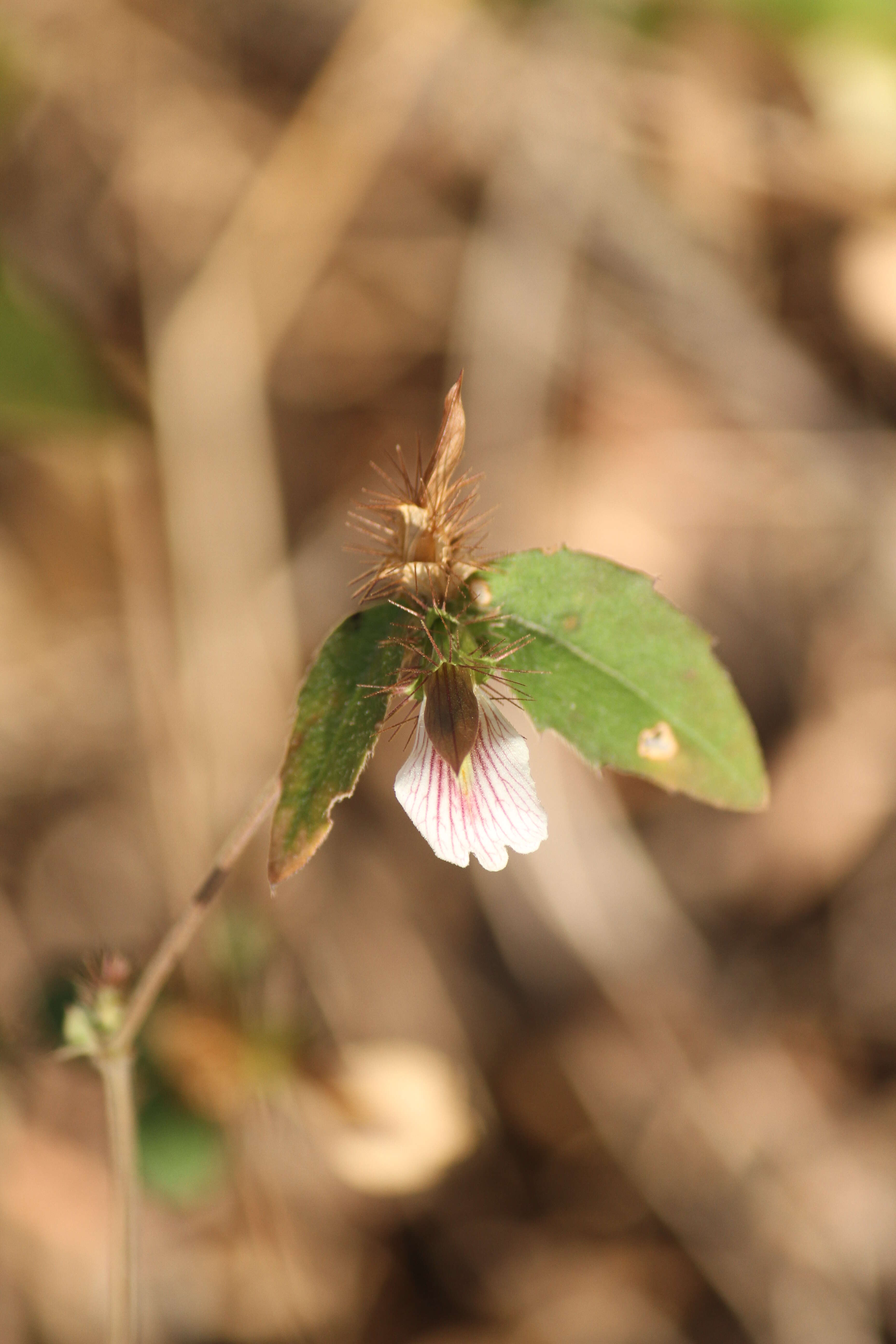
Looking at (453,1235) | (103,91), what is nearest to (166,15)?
(103,91)

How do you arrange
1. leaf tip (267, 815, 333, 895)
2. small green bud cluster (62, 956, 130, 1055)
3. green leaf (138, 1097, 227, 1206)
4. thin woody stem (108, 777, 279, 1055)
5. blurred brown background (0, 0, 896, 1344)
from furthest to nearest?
blurred brown background (0, 0, 896, 1344)
green leaf (138, 1097, 227, 1206)
small green bud cluster (62, 956, 130, 1055)
thin woody stem (108, 777, 279, 1055)
leaf tip (267, 815, 333, 895)

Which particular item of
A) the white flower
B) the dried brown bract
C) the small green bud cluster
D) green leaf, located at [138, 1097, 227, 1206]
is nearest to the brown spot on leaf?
the white flower

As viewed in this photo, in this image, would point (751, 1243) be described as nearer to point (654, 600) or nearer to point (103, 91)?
point (654, 600)

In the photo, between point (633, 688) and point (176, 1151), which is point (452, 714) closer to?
point (633, 688)

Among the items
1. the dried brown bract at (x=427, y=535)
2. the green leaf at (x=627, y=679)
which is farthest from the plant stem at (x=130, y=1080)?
the green leaf at (x=627, y=679)

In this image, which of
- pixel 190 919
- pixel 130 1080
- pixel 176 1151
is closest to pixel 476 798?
pixel 190 919

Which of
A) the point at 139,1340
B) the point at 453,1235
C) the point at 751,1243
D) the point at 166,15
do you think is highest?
the point at 166,15

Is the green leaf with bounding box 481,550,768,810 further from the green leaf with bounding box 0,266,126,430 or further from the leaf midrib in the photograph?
the green leaf with bounding box 0,266,126,430
